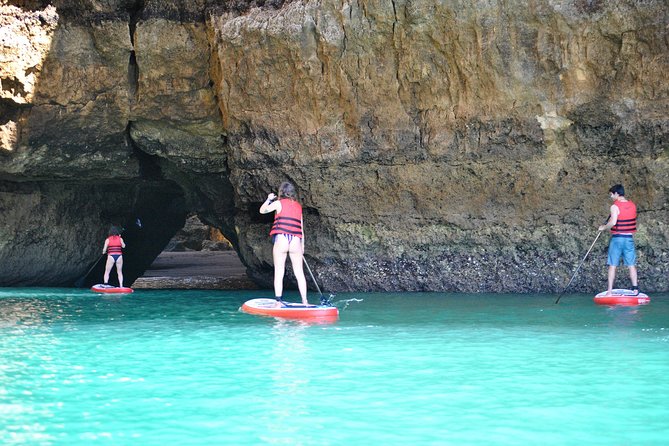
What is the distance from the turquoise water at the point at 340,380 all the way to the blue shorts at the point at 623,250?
4.92 feet

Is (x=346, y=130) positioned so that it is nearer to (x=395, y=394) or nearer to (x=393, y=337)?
(x=393, y=337)

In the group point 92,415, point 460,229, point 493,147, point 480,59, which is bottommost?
point 92,415

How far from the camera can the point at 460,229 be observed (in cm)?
1220

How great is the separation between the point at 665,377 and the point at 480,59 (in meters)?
7.06

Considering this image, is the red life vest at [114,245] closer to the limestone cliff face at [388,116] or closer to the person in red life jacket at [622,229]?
the limestone cliff face at [388,116]

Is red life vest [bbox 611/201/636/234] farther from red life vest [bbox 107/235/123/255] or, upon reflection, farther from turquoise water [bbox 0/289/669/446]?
red life vest [bbox 107/235/123/255]

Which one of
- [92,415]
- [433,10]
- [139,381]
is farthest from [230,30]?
[92,415]

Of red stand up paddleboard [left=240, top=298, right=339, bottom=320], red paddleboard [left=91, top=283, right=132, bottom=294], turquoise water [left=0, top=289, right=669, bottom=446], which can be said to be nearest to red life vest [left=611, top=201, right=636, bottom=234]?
turquoise water [left=0, top=289, right=669, bottom=446]

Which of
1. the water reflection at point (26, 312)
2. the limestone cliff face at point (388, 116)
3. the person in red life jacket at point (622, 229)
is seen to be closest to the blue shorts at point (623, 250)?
the person in red life jacket at point (622, 229)

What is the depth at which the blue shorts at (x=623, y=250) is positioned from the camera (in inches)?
402

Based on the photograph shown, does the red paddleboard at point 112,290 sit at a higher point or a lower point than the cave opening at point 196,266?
lower

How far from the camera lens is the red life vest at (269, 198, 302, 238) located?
9.08m

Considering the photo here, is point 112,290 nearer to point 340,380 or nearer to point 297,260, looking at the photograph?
point 297,260

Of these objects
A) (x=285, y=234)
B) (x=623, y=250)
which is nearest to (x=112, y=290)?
(x=285, y=234)
